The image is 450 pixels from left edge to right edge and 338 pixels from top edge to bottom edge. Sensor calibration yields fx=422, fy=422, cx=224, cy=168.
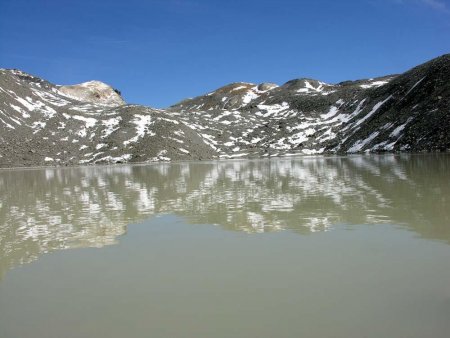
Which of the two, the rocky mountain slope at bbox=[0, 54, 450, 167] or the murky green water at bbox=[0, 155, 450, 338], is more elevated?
the rocky mountain slope at bbox=[0, 54, 450, 167]

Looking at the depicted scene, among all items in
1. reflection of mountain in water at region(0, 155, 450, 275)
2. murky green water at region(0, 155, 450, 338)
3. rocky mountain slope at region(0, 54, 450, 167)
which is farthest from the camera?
rocky mountain slope at region(0, 54, 450, 167)

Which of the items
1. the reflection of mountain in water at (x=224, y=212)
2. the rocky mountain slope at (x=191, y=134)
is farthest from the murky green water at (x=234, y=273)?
the rocky mountain slope at (x=191, y=134)

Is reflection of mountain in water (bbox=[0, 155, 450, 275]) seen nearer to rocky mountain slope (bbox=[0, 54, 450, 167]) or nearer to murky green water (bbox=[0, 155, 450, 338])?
murky green water (bbox=[0, 155, 450, 338])

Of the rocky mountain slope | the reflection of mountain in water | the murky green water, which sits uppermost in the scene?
the rocky mountain slope

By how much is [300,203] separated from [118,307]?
19884mm

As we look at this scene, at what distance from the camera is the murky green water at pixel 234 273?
931cm

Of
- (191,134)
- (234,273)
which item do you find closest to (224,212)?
(234,273)

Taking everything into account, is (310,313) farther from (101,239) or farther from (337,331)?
(101,239)

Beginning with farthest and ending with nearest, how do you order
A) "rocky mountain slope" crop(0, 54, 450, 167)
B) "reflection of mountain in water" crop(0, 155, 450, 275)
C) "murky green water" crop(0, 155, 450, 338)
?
"rocky mountain slope" crop(0, 54, 450, 167) < "reflection of mountain in water" crop(0, 155, 450, 275) < "murky green water" crop(0, 155, 450, 338)

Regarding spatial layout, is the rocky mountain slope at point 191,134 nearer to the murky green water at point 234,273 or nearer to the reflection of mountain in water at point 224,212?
the reflection of mountain in water at point 224,212

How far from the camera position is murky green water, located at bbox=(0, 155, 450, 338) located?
9312 mm

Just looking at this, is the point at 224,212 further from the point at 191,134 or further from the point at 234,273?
the point at 191,134

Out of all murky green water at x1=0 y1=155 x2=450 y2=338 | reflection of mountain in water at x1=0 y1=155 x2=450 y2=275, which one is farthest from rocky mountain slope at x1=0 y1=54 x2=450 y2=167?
murky green water at x1=0 y1=155 x2=450 y2=338

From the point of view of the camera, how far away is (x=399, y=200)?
27.8 m
